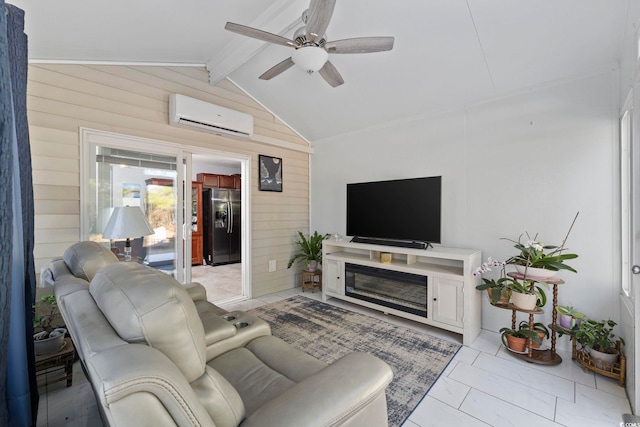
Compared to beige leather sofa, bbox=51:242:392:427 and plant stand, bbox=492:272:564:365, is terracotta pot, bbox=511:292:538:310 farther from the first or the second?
beige leather sofa, bbox=51:242:392:427

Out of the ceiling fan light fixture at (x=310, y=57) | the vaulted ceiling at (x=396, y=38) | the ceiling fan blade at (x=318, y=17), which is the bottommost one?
the ceiling fan light fixture at (x=310, y=57)

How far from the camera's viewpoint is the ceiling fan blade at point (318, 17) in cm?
167

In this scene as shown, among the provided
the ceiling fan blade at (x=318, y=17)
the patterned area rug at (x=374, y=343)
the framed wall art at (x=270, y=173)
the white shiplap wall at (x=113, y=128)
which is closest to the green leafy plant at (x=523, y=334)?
the patterned area rug at (x=374, y=343)

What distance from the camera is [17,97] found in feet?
4.66

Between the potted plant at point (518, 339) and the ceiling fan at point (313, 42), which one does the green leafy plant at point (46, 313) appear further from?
the potted plant at point (518, 339)

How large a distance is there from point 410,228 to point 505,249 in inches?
38.4

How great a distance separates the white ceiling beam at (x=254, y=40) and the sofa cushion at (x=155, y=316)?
7.74 ft

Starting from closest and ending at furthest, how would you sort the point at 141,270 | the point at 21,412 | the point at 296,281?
the point at 141,270, the point at 21,412, the point at 296,281

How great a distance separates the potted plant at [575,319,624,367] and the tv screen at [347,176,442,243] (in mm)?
1369

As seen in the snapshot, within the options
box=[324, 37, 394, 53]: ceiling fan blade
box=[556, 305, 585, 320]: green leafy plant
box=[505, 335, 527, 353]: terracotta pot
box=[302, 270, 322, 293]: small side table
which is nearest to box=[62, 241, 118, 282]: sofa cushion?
box=[324, 37, 394, 53]: ceiling fan blade

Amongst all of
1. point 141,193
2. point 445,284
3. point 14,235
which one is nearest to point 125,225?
point 141,193

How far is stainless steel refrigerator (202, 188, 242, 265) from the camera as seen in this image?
6527mm

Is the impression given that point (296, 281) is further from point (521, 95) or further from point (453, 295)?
point (521, 95)

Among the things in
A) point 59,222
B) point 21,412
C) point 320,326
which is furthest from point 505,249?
point 59,222
